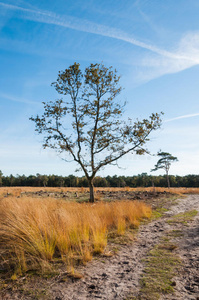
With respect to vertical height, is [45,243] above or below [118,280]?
above

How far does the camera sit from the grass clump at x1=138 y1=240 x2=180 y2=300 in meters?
2.48

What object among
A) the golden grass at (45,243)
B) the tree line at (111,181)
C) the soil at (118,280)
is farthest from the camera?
the tree line at (111,181)

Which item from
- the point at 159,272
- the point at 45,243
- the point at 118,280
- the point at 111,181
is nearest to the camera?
the point at 118,280

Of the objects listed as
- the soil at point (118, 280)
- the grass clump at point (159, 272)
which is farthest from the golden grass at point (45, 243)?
the grass clump at point (159, 272)

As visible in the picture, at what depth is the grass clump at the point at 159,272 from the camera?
2.48 m

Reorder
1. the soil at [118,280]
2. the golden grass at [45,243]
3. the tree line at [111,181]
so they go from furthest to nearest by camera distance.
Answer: the tree line at [111,181]
the golden grass at [45,243]
the soil at [118,280]

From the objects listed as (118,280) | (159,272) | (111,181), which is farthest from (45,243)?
(111,181)

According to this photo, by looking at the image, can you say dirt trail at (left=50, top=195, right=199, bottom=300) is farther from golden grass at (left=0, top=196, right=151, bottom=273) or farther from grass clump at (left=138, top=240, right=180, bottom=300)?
golden grass at (left=0, top=196, right=151, bottom=273)

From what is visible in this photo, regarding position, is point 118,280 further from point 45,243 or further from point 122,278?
point 45,243

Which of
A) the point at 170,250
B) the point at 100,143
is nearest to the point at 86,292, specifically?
the point at 170,250

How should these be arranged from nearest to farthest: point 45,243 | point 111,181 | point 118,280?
point 118,280
point 45,243
point 111,181

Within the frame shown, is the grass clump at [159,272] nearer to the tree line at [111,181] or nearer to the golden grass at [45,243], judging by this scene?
the golden grass at [45,243]

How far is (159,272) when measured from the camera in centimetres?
302

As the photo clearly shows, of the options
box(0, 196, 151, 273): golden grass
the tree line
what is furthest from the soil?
the tree line
